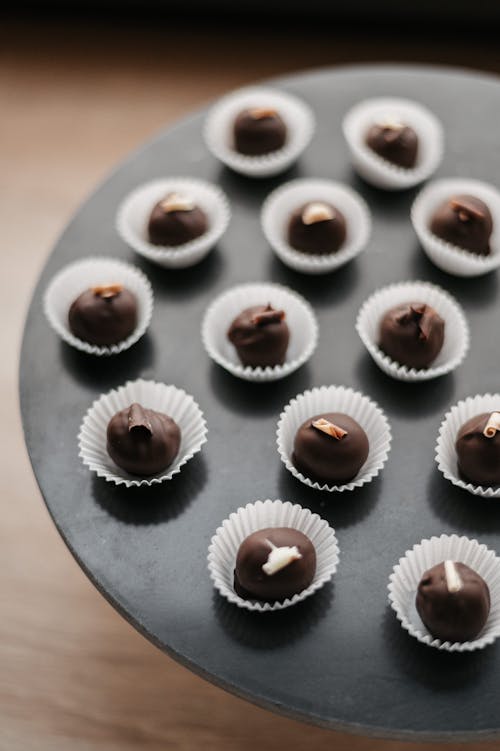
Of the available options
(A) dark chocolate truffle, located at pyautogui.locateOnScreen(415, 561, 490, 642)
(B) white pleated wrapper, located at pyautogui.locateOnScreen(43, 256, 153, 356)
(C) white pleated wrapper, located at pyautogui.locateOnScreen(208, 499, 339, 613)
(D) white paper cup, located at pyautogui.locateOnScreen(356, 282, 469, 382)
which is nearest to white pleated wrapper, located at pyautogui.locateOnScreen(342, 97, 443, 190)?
(D) white paper cup, located at pyautogui.locateOnScreen(356, 282, 469, 382)

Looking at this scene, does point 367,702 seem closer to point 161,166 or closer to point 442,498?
point 442,498

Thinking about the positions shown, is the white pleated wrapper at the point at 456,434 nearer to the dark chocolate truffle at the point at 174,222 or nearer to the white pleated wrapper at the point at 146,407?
the white pleated wrapper at the point at 146,407

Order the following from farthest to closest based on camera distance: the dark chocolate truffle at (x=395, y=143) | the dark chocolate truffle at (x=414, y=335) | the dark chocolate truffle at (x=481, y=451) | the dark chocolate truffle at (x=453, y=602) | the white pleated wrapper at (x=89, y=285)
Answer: the dark chocolate truffle at (x=395, y=143) → the white pleated wrapper at (x=89, y=285) → the dark chocolate truffle at (x=414, y=335) → the dark chocolate truffle at (x=481, y=451) → the dark chocolate truffle at (x=453, y=602)

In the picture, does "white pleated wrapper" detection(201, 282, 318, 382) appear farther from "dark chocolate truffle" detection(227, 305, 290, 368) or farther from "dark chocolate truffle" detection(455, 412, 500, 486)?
"dark chocolate truffle" detection(455, 412, 500, 486)

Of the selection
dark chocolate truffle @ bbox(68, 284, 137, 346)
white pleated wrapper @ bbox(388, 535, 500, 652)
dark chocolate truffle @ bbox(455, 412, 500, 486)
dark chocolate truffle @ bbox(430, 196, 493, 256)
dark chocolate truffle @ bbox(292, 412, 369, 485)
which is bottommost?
white pleated wrapper @ bbox(388, 535, 500, 652)

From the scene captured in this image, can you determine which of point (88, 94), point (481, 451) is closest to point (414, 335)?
point (481, 451)

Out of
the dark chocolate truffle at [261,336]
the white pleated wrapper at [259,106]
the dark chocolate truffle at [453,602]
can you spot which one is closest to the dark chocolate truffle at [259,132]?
the white pleated wrapper at [259,106]

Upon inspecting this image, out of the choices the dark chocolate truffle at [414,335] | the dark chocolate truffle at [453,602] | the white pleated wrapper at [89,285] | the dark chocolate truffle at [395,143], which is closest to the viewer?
the dark chocolate truffle at [453,602]

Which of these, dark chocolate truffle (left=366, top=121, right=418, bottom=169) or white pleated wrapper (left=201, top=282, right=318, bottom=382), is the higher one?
dark chocolate truffle (left=366, top=121, right=418, bottom=169)

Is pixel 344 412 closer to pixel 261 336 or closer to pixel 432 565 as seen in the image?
pixel 261 336
